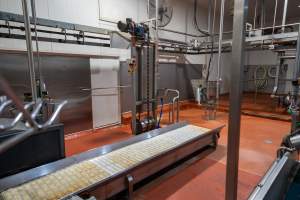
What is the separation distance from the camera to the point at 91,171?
1771mm

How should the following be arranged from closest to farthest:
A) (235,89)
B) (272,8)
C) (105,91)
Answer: (235,89)
(105,91)
(272,8)

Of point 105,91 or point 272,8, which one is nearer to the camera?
point 105,91

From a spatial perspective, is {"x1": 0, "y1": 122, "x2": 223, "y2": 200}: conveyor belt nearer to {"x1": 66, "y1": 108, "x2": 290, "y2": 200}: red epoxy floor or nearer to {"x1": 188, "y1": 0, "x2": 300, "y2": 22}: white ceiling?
{"x1": 66, "y1": 108, "x2": 290, "y2": 200}: red epoxy floor

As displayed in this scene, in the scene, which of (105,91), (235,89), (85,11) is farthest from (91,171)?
(85,11)

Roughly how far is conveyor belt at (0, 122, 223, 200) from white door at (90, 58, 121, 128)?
166 centimetres

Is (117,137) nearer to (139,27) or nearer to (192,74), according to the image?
(139,27)

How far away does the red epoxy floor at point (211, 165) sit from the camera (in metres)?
1.94

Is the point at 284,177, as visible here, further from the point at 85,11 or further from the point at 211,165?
the point at 85,11

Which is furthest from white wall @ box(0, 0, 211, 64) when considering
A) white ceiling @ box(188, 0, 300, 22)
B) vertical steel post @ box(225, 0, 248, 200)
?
vertical steel post @ box(225, 0, 248, 200)

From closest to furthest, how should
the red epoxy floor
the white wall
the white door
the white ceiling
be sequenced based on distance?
the red epoxy floor
the white wall
the white door
the white ceiling

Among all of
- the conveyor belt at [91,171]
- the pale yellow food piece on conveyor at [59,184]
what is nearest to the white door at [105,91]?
the conveyor belt at [91,171]

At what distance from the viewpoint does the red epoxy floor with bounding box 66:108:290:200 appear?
1.94 metres

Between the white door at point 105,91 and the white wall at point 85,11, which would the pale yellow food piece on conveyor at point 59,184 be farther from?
the white door at point 105,91

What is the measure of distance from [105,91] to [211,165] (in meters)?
2.45
